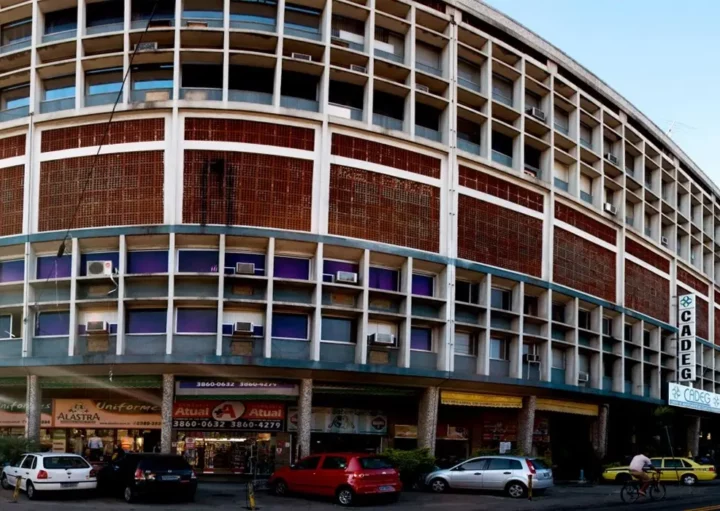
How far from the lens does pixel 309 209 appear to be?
34.6 m

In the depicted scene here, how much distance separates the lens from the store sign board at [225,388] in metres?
33.9

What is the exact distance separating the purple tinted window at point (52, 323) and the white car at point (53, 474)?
8.81 metres

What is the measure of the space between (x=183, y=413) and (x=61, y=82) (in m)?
14.5

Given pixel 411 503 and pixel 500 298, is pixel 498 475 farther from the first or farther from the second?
pixel 500 298

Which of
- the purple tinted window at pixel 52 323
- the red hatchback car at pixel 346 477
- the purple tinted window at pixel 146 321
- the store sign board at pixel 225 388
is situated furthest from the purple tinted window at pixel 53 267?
the red hatchback car at pixel 346 477

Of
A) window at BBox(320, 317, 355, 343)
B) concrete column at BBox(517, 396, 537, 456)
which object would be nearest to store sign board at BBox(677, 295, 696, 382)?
concrete column at BBox(517, 396, 537, 456)

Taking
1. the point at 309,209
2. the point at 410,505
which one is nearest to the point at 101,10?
the point at 309,209

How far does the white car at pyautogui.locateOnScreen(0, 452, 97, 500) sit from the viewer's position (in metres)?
25.5

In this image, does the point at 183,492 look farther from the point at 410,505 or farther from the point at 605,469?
the point at 605,469

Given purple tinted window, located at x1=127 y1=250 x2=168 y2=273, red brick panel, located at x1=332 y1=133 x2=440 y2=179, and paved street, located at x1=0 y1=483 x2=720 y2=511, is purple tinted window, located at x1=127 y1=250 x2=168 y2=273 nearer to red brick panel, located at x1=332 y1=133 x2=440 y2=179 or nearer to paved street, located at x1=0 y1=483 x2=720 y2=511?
red brick panel, located at x1=332 y1=133 x2=440 y2=179

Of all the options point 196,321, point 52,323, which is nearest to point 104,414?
point 52,323

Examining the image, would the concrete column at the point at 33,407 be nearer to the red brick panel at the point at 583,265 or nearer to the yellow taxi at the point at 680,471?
the red brick panel at the point at 583,265

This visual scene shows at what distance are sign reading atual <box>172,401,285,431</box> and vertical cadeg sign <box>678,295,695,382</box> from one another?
30344 mm

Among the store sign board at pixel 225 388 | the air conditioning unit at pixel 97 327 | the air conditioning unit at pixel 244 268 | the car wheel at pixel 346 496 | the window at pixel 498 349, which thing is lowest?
the car wheel at pixel 346 496
